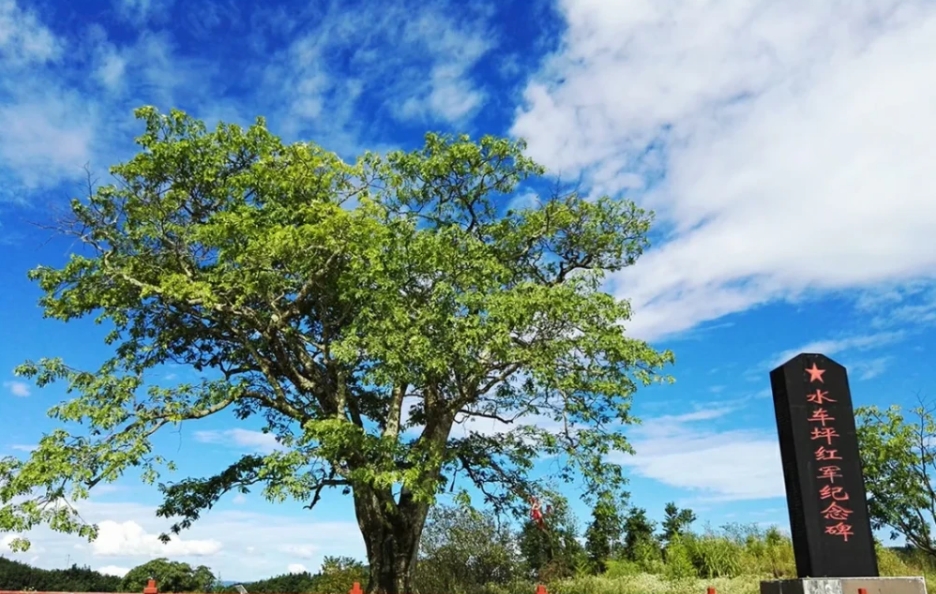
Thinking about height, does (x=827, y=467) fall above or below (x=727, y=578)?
above

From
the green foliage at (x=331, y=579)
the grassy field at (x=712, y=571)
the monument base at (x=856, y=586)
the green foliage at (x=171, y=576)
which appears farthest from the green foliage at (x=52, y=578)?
the monument base at (x=856, y=586)

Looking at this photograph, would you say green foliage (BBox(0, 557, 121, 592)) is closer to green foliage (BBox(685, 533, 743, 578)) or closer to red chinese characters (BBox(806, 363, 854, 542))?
green foliage (BBox(685, 533, 743, 578))

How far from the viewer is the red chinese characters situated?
9281 millimetres

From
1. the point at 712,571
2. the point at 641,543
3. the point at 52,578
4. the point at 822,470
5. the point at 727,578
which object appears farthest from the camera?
the point at 52,578

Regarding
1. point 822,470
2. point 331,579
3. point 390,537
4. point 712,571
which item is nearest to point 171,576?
point 331,579

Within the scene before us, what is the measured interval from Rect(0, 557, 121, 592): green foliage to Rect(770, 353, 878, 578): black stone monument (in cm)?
2873

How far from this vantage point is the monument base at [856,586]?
28.9ft

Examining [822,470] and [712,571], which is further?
[712,571]

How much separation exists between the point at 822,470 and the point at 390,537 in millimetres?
6996

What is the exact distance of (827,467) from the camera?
9.49 m

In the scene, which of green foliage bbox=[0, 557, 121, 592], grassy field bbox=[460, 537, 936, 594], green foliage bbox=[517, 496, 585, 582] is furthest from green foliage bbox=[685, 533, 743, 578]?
green foliage bbox=[0, 557, 121, 592]

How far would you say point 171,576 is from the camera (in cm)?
2402

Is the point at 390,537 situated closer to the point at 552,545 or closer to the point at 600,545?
the point at 552,545

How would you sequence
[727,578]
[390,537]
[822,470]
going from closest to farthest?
[822,470] < [390,537] < [727,578]
